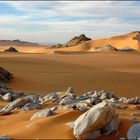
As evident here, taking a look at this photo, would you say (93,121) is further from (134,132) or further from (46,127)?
(46,127)

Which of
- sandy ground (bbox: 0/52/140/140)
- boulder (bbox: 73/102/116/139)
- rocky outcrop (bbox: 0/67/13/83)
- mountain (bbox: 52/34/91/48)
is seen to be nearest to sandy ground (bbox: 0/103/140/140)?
sandy ground (bbox: 0/52/140/140)

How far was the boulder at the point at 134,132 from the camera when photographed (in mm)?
5887

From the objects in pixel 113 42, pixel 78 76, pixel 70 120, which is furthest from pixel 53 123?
pixel 113 42

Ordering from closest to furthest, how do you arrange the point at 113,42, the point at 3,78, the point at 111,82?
the point at 3,78 → the point at 111,82 → the point at 113,42

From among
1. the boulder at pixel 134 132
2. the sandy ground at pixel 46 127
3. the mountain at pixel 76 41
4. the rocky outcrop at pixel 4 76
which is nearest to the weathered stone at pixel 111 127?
the sandy ground at pixel 46 127

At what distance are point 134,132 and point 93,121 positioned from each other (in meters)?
0.65

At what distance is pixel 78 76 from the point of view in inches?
856

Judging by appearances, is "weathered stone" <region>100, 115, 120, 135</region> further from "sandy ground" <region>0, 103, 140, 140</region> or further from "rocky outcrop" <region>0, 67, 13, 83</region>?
"rocky outcrop" <region>0, 67, 13, 83</region>

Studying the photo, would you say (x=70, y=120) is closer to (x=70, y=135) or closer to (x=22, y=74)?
(x=70, y=135)

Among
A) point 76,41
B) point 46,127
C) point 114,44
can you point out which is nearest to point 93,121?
point 46,127

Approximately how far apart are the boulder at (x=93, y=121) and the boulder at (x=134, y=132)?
34 centimetres

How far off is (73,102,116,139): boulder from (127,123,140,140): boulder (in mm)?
342

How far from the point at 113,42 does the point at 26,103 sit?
62.5 meters

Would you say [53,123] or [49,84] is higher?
[53,123]
